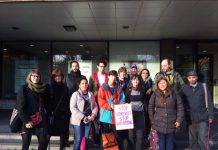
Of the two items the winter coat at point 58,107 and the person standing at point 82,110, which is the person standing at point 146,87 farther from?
the winter coat at point 58,107

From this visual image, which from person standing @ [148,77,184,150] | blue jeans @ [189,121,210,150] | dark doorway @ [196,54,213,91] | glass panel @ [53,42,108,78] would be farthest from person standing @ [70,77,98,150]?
dark doorway @ [196,54,213,91]

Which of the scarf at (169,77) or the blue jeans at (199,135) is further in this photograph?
the scarf at (169,77)

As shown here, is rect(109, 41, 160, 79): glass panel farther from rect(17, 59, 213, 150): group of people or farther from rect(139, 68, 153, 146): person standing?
rect(17, 59, 213, 150): group of people

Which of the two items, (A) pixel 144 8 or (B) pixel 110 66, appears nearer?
(A) pixel 144 8

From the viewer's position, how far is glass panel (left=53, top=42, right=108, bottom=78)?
1396 centimetres

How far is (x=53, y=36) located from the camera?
1315 centimetres

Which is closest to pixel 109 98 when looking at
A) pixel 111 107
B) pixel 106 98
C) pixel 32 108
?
pixel 106 98

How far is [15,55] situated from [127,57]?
4678mm

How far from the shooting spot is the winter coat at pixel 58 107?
6.50m

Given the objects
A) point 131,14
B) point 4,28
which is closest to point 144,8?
point 131,14

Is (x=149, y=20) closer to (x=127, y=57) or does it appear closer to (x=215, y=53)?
(x=127, y=57)

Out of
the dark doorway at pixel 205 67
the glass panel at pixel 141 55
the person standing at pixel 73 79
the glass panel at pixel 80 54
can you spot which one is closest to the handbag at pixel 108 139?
the person standing at pixel 73 79

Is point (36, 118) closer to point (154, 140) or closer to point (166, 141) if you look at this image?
point (154, 140)

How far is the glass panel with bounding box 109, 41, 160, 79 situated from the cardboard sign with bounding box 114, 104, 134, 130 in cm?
757
